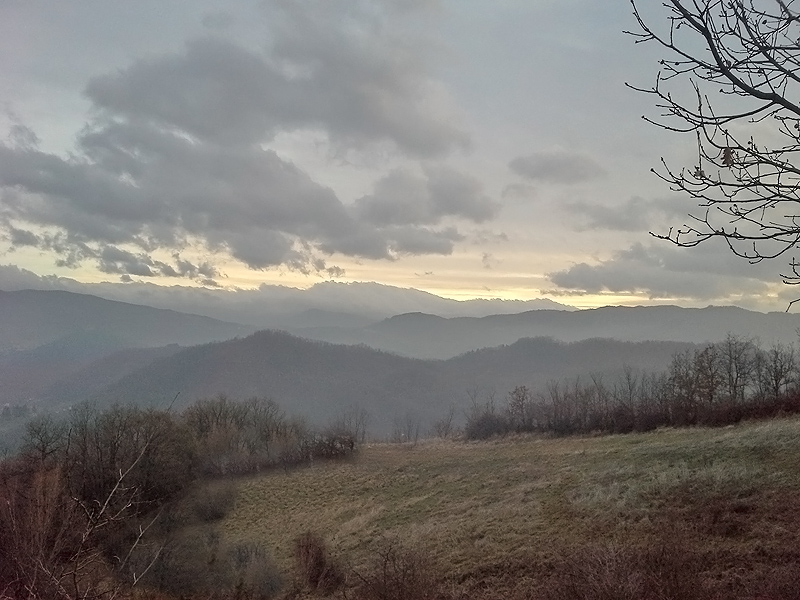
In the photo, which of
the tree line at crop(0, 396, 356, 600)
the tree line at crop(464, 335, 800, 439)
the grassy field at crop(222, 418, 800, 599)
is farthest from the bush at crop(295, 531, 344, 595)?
the tree line at crop(464, 335, 800, 439)

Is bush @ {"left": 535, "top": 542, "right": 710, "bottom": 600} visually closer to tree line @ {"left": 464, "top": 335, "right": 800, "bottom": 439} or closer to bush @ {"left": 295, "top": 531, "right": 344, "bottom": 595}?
bush @ {"left": 295, "top": 531, "right": 344, "bottom": 595}

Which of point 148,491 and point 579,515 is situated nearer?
point 579,515

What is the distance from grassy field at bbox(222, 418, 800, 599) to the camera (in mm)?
12352

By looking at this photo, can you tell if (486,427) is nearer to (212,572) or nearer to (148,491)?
(148,491)

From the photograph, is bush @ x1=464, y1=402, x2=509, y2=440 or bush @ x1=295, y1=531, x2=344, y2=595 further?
bush @ x1=464, y1=402, x2=509, y2=440

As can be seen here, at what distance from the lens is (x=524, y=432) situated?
57594 mm

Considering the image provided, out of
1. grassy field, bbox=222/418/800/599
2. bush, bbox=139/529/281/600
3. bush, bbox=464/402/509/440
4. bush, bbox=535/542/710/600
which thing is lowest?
bush, bbox=464/402/509/440

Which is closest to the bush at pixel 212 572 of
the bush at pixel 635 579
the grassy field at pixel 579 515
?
the grassy field at pixel 579 515

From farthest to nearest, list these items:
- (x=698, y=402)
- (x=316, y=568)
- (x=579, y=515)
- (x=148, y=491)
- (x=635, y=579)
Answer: (x=698, y=402) → (x=148, y=491) → (x=316, y=568) → (x=579, y=515) → (x=635, y=579)

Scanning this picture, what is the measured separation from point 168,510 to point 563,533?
29633 millimetres

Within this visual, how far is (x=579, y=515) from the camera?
19.8 m

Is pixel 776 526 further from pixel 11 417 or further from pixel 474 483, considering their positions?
pixel 11 417

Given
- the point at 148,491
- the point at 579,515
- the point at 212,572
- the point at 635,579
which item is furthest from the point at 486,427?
the point at 635,579

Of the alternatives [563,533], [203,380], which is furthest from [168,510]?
[203,380]
